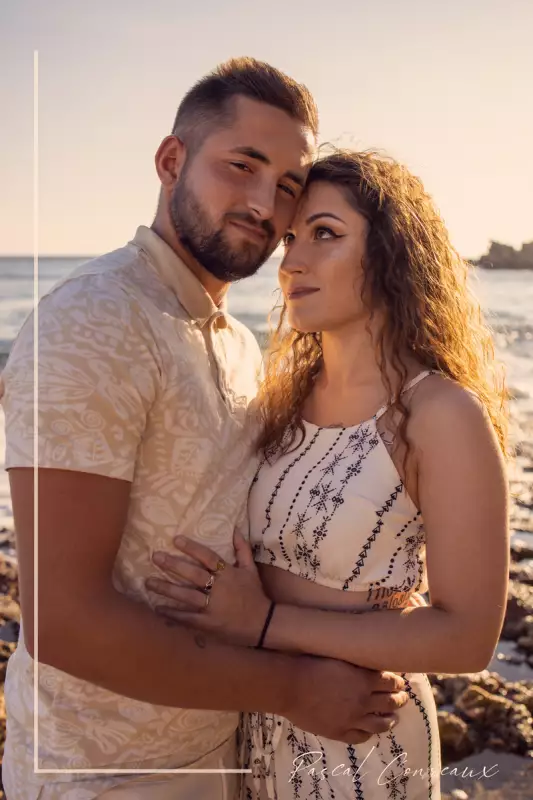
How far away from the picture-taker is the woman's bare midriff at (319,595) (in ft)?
7.61

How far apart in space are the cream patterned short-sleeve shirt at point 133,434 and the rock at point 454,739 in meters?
1.79

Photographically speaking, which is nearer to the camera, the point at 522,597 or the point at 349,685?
the point at 349,685

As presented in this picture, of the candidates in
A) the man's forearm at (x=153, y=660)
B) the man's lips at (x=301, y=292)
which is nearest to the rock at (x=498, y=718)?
the man's forearm at (x=153, y=660)

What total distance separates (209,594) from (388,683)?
0.60 meters

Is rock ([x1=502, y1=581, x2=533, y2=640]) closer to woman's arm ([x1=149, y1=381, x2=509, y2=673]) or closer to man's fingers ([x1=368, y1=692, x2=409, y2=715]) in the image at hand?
man's fingers ([x1=368, y1=692, x2=409, y2=715])

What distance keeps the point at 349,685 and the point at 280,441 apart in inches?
32.0

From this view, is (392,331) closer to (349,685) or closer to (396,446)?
(396,446)

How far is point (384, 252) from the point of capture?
254 centimetres

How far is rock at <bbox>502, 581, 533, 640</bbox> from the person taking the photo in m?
4.97

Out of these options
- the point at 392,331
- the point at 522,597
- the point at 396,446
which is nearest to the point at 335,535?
the point at 396,446

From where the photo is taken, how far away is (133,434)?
195 centimetres

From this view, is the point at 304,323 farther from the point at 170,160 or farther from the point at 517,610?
the point at 517,610

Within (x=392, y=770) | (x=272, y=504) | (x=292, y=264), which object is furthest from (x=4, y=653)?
(x=292, y=264)

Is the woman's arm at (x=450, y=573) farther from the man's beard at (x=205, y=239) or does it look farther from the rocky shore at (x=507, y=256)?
the rocky shore at (x=507, y=256)
